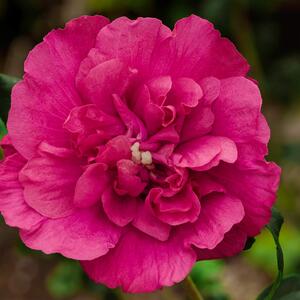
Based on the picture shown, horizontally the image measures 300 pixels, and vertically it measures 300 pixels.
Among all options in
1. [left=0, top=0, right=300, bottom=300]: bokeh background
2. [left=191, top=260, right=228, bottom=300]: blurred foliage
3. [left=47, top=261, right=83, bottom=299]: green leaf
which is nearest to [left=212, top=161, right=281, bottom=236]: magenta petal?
[left=191, top=260, right=228, bottom=300]: blurred foliage

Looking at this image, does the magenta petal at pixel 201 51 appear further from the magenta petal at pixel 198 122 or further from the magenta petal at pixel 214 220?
the magenta petal at pixel 214 220

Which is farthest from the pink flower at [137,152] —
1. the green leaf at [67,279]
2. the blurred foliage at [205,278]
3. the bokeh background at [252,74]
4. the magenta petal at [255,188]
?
the bokeh background at [252,74]

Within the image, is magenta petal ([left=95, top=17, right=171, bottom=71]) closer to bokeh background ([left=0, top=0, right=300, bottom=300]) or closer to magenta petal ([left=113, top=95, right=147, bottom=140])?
magenta petal ([left=113, top=95, right=147, bottom=140])

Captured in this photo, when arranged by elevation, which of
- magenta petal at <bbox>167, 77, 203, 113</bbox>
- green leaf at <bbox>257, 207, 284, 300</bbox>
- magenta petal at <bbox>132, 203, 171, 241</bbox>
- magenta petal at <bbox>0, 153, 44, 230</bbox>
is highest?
magenta petal at <bbox>167, 77, 203, 113</bbox>

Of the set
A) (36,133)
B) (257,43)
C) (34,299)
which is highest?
(36,133)

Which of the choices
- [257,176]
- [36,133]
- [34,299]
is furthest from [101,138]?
[34,299]

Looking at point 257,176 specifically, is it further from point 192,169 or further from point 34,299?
point 34,299

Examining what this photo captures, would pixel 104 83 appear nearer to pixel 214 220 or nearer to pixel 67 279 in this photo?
Answer: pixel 214 220
